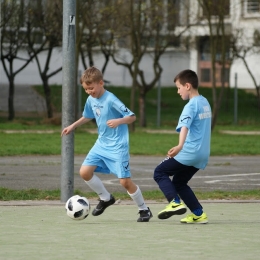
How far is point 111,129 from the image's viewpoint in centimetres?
968

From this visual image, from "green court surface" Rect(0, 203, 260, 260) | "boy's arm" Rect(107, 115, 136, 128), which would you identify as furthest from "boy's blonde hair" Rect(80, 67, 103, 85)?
"green court surface" Rect(0, 203, 260, 260)

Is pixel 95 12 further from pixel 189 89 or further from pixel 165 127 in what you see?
pixel 189 89

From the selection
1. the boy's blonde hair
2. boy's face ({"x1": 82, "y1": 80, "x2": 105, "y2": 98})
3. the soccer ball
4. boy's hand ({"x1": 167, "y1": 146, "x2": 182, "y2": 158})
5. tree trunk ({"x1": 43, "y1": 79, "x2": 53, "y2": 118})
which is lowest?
tree trunk ({"x1": 43, "y1": 79, "x2": 53, "y2": 118})

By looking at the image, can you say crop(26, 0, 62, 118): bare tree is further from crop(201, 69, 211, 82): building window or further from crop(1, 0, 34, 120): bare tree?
crop(201, 69, 211, 82): building window

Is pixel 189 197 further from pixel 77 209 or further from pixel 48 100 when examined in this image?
pixel 48 100

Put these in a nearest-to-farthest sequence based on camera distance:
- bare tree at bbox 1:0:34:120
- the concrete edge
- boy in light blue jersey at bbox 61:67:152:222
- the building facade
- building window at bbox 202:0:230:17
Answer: boy in light blue jersey at bbox 61:67:152:222 < the concrete edge < building window at bbox 202:0:230:17 < bare tree at bbox 1:0:34:120 < the building facade

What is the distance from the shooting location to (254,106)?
4209 centimetres

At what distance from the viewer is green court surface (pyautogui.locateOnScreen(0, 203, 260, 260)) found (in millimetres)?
7215

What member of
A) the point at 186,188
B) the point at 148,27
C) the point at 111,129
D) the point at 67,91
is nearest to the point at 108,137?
the point at 111,129

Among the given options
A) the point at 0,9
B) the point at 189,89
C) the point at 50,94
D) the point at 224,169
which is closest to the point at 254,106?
the point at 50,94

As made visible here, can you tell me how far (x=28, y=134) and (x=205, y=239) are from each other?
21.5 meters

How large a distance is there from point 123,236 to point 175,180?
150 cm

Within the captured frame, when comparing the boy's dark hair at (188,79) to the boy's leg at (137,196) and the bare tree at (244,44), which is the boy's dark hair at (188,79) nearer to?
the boy's leg at (137,196)

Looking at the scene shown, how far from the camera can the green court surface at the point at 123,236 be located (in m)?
7.21
